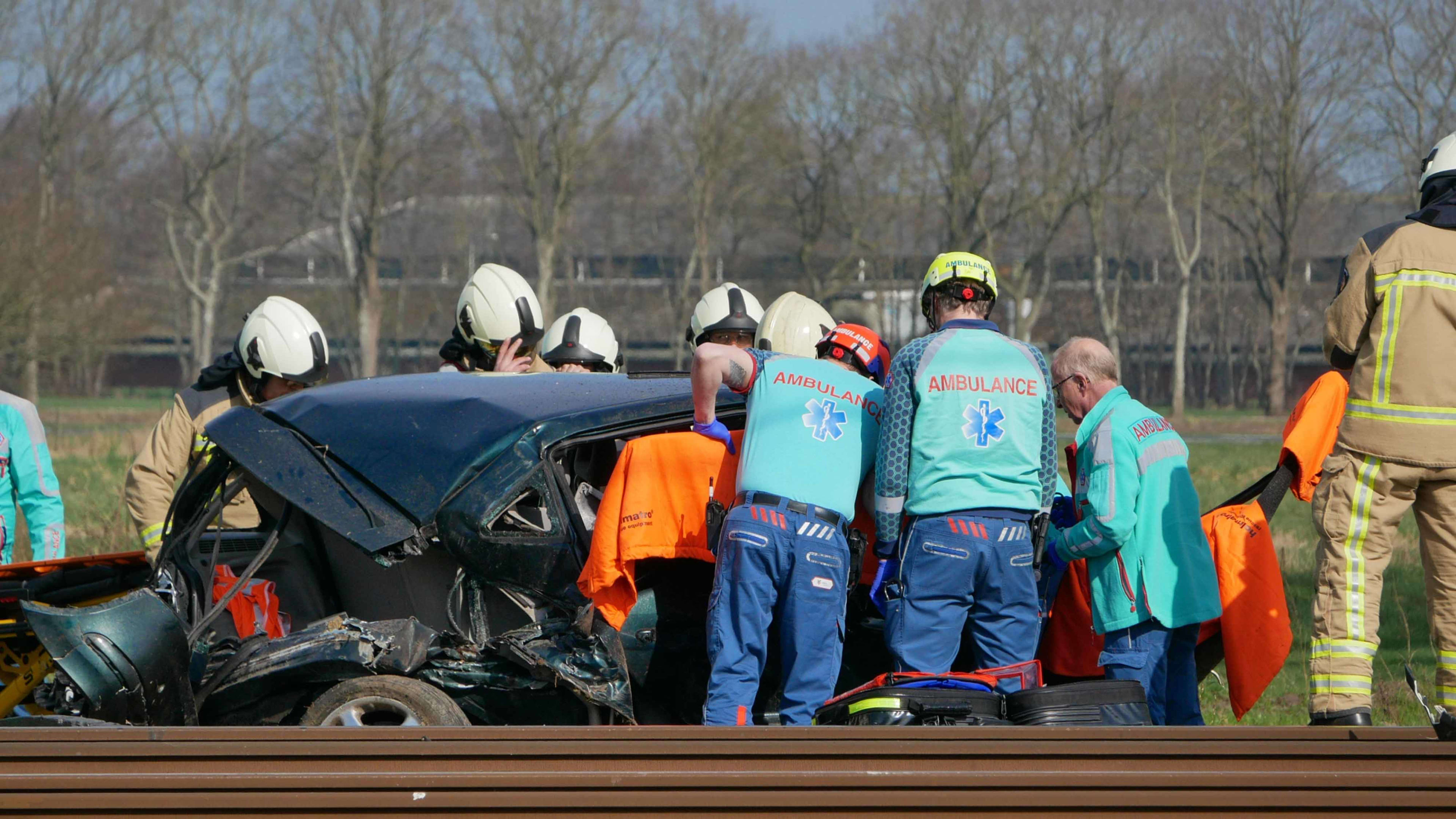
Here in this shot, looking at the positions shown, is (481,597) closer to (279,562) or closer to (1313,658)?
(279,562)

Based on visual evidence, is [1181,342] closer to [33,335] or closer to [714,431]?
[33,335]

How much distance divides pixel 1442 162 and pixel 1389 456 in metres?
0.99

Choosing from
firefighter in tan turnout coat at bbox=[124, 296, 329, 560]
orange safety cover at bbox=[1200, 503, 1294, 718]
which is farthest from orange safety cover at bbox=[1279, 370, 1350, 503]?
firefighter in tan turnout coat at bbox=[124, 296, 329, 560]

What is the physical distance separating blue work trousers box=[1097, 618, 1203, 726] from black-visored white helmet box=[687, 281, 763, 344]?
250cm

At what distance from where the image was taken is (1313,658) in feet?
14.2

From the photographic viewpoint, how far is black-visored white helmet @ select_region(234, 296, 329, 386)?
6.01 meters

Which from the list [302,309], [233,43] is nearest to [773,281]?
[233,43]

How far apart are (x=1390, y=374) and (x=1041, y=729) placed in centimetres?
194

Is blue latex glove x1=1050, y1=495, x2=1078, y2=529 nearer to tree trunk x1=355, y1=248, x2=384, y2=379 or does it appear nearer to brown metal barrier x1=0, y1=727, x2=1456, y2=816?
brown metal barrier x1=0, y1=727, x2=1456, y2=816

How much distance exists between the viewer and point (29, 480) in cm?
605

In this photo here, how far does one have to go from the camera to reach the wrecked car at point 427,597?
420 cm

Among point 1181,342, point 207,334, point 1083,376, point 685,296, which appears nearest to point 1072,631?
point 1083,376

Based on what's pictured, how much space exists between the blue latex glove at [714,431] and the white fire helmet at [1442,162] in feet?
7.70

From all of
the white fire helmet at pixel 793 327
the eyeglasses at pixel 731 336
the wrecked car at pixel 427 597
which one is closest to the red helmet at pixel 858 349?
the wrecked car at pixel 427 597
